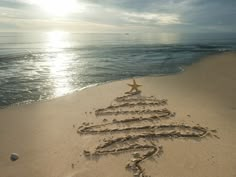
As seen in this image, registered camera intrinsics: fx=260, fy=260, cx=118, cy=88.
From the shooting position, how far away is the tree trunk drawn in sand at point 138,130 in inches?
274

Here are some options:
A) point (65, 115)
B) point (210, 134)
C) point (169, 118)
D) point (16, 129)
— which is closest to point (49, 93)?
point (65, 115)

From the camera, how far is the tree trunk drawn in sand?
6.96 metres

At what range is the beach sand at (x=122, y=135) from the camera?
6.27 metres

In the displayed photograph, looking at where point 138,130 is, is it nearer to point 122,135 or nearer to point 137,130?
point 137,130

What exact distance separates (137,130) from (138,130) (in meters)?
0.03

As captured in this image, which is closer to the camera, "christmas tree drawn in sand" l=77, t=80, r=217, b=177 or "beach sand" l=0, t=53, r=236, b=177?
"beach sand" l=0, t=53, r=236, b=177

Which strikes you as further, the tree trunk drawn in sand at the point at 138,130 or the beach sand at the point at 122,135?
the tree trunk drawn in sand at the point at 138,130

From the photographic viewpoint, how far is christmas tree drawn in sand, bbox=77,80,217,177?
6.97 m

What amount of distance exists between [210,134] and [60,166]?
15.0 feet

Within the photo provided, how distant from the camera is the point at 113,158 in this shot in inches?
265

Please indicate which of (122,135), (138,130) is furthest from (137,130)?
(122,135)

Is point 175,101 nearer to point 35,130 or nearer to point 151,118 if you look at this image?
point 151,118

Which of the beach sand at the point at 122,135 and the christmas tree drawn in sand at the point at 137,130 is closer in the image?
the beach sand at the point at 122,135

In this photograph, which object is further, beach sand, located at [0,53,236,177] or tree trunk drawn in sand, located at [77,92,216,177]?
tree trunk drawn in sand, located at [77,92,216,177]
